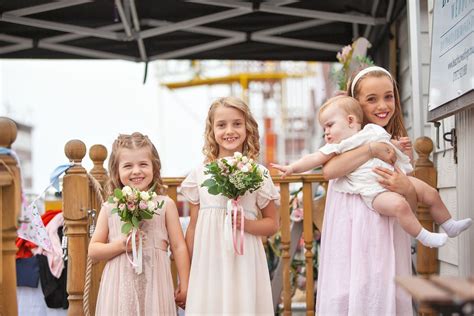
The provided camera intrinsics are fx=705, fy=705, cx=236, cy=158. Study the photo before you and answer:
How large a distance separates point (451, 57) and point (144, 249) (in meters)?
1.86

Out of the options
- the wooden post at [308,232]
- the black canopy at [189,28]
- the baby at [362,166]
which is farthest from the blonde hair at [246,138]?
the black canopy at [189,28]

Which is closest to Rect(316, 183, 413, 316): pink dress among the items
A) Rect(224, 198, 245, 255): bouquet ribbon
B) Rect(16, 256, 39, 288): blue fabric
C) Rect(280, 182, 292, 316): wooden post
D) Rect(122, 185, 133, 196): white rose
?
Rect(224, 198, 245, 255): bouquet ribbon

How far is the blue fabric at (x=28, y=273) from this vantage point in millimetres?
4984

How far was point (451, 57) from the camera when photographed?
3.66m

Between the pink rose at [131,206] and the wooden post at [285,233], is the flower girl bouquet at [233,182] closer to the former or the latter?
the pink rose at [131,206]

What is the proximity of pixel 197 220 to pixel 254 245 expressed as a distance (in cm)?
32

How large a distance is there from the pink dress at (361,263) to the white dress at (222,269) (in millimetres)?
311

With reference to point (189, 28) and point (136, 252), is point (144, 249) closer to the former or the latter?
point (136, 252)

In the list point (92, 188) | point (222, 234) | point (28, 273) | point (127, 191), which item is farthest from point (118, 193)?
point (28, 273)

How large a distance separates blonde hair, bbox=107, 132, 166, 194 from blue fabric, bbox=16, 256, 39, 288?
1603mm

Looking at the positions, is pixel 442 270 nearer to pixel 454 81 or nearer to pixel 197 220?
pixel 454 81

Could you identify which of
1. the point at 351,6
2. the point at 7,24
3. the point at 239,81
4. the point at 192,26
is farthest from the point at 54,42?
the point at 239,81

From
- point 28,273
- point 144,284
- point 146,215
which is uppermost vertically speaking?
point 146,215

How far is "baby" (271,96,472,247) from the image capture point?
3.19 meters
